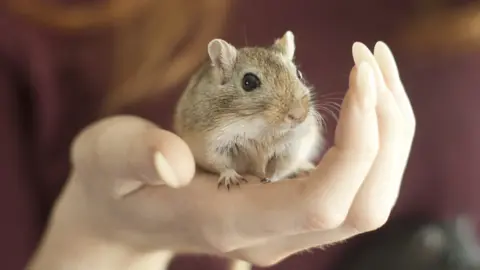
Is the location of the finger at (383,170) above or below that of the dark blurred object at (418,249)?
above

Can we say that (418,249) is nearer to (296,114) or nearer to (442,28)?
(442,28)

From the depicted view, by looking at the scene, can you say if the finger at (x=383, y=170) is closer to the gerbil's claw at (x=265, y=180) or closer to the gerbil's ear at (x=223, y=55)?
the gerbil's claw at (x=265, y=180)

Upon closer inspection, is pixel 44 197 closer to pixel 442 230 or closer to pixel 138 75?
pixel 138 75

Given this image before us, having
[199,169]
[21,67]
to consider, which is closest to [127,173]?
[199,169]

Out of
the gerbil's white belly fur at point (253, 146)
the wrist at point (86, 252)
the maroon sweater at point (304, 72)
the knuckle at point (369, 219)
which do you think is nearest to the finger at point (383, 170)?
the knuckle at point (369, 219)

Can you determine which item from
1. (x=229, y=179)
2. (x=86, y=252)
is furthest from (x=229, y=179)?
(x=86, y=252)
